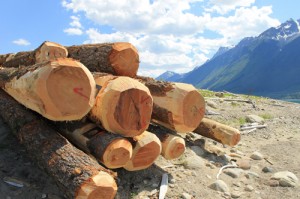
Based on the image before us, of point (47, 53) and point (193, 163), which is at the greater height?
point (47, 53)

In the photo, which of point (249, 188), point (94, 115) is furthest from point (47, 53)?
point (249, 188)

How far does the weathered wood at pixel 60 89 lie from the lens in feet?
14.9

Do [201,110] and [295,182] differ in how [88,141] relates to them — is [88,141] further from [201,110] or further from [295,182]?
[295,182]

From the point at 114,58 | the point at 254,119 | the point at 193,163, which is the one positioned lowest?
the point at 193,163

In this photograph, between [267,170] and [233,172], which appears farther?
[267,170]

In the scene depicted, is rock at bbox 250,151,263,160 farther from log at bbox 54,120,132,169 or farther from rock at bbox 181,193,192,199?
log at bbox 54,120,132,169

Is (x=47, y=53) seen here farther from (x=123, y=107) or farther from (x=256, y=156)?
(x=256, y=156)

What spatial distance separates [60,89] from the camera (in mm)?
4625

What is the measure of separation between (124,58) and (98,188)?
12.1 ft

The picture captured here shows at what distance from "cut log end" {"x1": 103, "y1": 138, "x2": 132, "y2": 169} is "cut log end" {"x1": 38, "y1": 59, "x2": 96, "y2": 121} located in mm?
766

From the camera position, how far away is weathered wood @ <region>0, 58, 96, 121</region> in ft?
14.9

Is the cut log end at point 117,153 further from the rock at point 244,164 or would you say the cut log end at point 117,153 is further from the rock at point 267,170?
the rock at point 267,170

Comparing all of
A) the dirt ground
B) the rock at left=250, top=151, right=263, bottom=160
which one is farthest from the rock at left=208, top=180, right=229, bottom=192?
the rock at left=250, top=151, right=263, bottom=160

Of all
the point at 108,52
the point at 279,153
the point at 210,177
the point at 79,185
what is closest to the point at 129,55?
the point at 108,52
